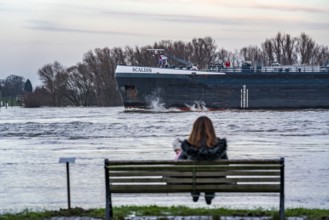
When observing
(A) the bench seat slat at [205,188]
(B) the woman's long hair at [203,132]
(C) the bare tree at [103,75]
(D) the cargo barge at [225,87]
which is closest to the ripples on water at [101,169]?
(A) the bench seat slat at [205,188]

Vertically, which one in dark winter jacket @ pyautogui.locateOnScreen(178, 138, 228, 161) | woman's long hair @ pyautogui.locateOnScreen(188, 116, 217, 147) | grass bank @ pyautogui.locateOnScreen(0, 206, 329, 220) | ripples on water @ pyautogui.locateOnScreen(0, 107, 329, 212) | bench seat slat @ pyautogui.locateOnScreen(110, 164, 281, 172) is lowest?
ripples on water @ pyautogui.locateOnScreen(0, 107, 329, 212)

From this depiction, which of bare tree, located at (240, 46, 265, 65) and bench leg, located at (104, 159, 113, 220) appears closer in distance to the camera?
bench leg, located at (104, 159, 113, 220)

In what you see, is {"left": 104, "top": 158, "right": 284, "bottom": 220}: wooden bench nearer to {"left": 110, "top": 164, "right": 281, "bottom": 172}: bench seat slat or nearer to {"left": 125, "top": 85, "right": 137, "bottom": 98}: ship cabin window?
{"left": 110, "top": 164, "right": 281, "bottom": 172}: bench seat slat

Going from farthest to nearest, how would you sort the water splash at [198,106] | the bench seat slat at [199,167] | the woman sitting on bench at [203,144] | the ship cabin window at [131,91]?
the water splash at [198,106]
the ship cabin window at [131,91]
the woman sitting on bench at [203,144]
the bench seat slat at [199,167]

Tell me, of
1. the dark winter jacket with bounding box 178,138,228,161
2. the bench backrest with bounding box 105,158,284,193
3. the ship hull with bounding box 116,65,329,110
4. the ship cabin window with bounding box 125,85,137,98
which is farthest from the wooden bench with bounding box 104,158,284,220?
the ship cabin window with bounding box 125,85,137,98

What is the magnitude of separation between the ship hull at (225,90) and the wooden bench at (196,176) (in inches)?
3624

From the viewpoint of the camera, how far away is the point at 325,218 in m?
10.1

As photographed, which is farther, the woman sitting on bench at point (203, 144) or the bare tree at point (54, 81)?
the bare tree at point (54, 81)

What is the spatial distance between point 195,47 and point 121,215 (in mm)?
135814

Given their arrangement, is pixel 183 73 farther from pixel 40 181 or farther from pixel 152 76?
pixel 40 181

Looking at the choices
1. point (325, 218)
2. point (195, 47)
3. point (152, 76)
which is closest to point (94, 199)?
point (325, 218)

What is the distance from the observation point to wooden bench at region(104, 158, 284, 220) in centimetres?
967

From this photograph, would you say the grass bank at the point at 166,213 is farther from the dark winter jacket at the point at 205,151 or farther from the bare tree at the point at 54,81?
the bare tree at the point at 54,81

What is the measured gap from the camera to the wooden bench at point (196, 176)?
9672mm
